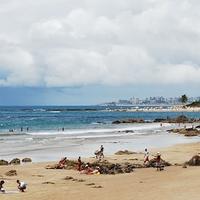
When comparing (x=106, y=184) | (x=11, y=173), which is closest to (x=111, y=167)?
(x=106, y=184)

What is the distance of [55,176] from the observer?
33.0 meters

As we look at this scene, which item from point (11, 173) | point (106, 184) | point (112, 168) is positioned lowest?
point (106, 184)

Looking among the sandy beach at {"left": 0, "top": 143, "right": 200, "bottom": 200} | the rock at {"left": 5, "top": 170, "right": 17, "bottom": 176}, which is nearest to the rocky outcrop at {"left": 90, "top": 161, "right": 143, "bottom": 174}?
the sandy beach at {"left": 0, "top": 143, "right": 200, "bottom": 200}

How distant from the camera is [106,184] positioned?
95.9ft

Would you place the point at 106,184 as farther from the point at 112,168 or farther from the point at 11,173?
the point at 11,173

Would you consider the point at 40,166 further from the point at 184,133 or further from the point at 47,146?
the point at 184,133

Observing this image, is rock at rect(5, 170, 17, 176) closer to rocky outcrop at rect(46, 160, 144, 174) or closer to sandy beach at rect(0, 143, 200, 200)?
sandy beach at rect(0, 143, 200, 200)

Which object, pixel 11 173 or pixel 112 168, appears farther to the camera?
pixel 112 168

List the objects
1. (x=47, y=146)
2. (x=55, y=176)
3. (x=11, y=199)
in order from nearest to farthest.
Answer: (x=11, y=199)
(x=55, y=176)
(x=47, y=146)

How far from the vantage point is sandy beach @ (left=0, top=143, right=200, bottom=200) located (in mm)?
24984

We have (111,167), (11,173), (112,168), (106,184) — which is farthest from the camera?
Result: (111,167)

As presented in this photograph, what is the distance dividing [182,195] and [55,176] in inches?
427

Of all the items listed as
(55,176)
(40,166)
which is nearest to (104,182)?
(55,176)

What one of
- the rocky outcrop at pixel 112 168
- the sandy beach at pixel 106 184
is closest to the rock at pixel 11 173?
the sandy beach at pixel 106 184
